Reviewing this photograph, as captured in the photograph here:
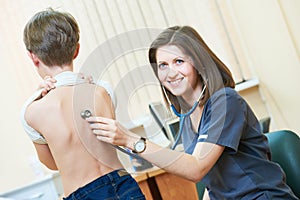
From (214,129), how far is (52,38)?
51 cm

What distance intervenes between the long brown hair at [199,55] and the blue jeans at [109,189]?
29 centimetres

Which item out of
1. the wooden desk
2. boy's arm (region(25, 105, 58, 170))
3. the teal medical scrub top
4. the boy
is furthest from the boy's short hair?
the wooden desk

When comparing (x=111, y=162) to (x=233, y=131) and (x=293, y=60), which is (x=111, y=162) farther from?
(x=293, y=60)

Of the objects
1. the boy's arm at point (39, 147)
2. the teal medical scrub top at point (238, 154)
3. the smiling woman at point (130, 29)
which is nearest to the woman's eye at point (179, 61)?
the teal medical scrub top at point (238, 154)

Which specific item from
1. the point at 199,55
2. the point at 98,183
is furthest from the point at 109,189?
the point at 199,55

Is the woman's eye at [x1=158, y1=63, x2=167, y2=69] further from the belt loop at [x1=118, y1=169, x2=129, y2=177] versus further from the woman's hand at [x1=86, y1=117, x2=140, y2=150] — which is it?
the belt loop at [x1=118, y1=169, x2=129, y2=177]

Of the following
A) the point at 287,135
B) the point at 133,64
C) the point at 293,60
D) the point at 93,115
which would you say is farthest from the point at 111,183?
the point at 293,60

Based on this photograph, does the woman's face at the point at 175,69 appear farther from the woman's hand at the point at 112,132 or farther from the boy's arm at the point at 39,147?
the boy's arm at the point at 39,147

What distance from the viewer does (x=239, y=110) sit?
130cm

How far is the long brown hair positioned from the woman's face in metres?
0.02

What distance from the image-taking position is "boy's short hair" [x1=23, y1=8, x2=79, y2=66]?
1.31 metres

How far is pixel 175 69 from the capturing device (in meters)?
1.22

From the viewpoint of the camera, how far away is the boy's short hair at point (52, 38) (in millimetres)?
1311

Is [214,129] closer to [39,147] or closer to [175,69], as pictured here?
[175,69]
